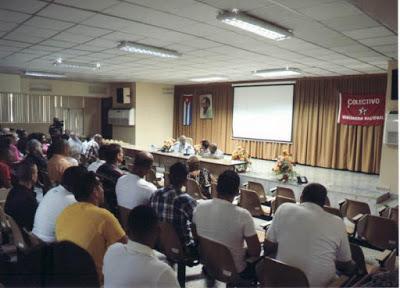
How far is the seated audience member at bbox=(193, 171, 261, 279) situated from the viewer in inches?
96.7

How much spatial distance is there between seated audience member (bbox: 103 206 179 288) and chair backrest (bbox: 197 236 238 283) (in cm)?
83

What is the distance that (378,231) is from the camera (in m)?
3.44

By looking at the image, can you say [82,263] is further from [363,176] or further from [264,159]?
[264,159]

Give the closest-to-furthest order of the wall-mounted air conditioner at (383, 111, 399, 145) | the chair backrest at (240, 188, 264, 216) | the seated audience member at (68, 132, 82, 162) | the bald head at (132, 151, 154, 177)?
the bald head at (132, 151, 154, 177) → the chair backrest at (240, 188, 264, 216) → the wall-mounted air conditioner at (383, 111, 399, 145) → the seated audience member at (68, 132, 82, 162)

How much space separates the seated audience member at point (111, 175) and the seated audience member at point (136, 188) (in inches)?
22.4

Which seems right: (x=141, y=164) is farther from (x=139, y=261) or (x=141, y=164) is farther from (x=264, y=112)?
(x=264, y=112)

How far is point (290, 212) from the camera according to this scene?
7.63 feet

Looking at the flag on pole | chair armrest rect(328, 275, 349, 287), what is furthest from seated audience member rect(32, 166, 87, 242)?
the flag on pole

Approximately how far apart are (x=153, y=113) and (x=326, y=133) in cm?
646

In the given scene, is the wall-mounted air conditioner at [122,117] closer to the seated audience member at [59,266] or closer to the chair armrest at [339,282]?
the seated audience member at [59,266]

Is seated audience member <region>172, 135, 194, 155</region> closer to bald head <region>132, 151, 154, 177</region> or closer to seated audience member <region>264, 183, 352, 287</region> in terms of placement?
bald head <region>132, 151, 154, 177</region>

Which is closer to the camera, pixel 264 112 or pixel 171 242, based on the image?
pixel 171 242

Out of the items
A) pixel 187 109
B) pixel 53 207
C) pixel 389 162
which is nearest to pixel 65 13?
pixel 53 207

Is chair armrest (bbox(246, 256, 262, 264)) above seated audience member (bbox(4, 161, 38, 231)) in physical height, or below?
below
